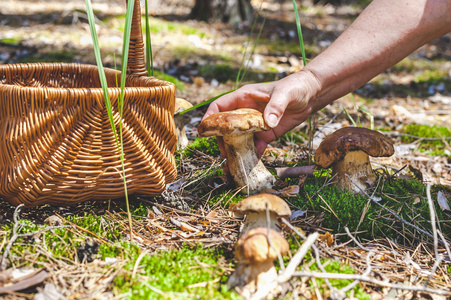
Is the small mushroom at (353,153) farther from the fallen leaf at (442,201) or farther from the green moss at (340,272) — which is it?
the green moss at (340,272)

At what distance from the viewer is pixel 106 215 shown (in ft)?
7.30

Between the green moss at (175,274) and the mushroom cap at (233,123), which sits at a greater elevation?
the mushroom cap at (233,123)

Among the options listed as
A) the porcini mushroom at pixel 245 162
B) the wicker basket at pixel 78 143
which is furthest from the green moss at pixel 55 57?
the porcini mushroom at pixel 245 162

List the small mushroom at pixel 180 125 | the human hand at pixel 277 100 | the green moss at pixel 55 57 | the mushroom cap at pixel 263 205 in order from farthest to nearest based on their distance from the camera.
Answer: the green moss at pixel 55 57, the small mushroom at pixel 180 125, the human hand at pixel 277 100, the mushroom cap at pixel 263 205

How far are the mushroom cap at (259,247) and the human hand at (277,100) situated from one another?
79cm

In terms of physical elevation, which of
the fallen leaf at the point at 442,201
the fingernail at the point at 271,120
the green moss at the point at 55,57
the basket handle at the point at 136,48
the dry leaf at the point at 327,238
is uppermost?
the basket handle at the point at 136,48

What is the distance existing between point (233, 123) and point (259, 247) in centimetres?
81

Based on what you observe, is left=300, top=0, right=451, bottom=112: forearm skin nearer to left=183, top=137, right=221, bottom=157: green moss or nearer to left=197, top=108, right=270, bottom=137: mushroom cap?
left=197, top=108, right=270, bottom=137: mushroom cap

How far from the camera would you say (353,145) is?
233cm

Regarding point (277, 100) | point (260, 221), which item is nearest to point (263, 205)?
point (260, 221)

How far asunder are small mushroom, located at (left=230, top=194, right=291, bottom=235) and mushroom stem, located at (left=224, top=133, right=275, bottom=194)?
0.52 meters

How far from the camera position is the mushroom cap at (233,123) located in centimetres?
215

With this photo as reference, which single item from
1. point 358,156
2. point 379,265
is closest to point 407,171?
point 358,156

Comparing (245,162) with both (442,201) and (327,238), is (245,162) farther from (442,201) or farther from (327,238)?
(442,201)
